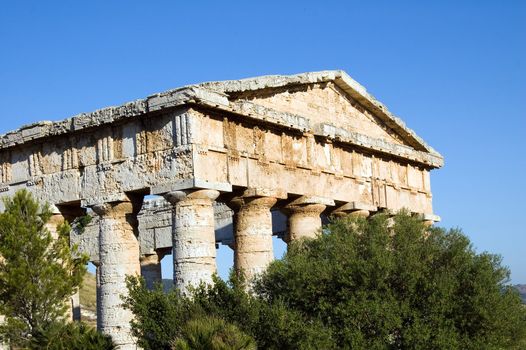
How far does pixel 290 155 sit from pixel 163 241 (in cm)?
708

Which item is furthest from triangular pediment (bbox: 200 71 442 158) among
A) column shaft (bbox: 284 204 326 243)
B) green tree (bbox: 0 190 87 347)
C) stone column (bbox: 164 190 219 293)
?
green tree (bbox: 0 190 87 347)

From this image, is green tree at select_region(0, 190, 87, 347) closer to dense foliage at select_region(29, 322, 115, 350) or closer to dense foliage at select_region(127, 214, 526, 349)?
dense foliage at select_region(29, 322, 115, 350)

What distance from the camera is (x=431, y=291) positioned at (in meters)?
17.2

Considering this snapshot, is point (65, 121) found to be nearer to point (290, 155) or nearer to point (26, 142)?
point (26, 142)

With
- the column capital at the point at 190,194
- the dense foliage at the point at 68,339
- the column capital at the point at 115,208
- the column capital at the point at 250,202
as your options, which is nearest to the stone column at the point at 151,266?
the column capital at the point at 115,208

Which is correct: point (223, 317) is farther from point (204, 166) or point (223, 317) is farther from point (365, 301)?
point (204, 166)

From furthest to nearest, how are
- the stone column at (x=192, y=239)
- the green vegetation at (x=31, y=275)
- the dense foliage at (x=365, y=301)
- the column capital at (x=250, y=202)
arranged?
the column capital at (x=250, y=202)
the stone column at (x=192, y=239)
the green vegetation at (x=31, y=275)
the dense foliage at (x=365, y=301)

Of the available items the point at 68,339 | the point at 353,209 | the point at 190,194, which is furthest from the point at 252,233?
the point at 68,339

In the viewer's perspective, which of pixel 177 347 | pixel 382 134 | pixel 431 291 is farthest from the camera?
pixel 382 134

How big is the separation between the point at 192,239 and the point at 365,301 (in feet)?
13.2

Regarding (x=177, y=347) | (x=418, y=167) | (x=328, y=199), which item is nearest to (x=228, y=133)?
(x=328, y=199)

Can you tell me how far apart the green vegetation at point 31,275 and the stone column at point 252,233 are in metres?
3.61

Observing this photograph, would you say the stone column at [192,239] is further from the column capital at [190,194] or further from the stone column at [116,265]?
the stone column at [116,265]

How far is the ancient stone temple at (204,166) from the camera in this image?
61.4 ft
